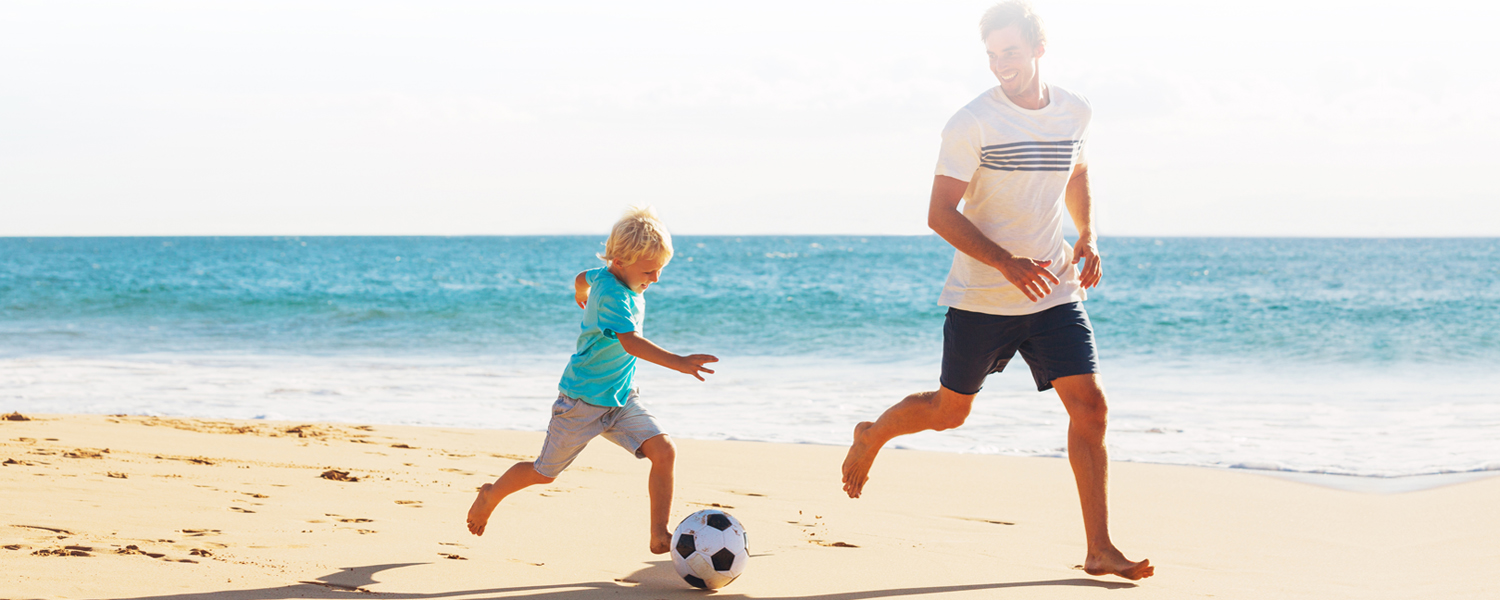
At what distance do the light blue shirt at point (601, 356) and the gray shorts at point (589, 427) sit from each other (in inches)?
1.4

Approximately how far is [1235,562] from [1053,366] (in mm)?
1158

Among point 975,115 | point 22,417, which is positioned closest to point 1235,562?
point 975,115

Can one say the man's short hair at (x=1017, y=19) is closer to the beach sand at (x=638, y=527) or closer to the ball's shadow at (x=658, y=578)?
the beach sand at (x=638, y=527)

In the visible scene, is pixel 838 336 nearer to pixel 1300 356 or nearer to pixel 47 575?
→ pixel 1300 356

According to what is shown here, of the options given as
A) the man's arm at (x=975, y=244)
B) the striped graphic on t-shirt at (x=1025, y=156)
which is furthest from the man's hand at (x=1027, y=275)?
the striped graphic on t-shirt at (x=1025, y=156)

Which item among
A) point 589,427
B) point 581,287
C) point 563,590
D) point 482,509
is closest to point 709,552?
point 563,590

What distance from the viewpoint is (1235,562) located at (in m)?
3.81

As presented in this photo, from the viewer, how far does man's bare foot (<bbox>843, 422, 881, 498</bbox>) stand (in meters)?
3.80

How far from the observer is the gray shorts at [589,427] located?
11.1 feet

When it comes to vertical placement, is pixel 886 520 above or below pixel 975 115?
below

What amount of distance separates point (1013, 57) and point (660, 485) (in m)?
1.78

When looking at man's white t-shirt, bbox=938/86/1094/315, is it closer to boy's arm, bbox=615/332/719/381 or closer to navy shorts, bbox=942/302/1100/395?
navy shorts, bbox=942/302/1100/395

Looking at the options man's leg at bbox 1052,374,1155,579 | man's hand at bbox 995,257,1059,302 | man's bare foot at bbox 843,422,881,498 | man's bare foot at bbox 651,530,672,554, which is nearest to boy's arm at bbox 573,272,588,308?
man's bare foot at bbox 651,530,672,554

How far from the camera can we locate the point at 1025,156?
10.8ft
